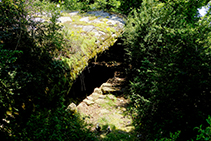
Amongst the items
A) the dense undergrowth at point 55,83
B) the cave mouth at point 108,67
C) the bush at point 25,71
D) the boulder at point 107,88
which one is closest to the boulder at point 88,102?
the cave mouth at point 108,67

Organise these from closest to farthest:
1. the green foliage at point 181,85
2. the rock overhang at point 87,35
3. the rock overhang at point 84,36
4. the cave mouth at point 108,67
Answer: the green foliage at point 181,85
the rock overhang at point 84,36
the rock overhang at point 87,35
the cave mouth at point 108,67

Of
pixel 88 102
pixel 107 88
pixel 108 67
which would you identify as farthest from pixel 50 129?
pixel 108 67

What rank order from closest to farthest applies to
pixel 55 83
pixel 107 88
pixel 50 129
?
pixel 50 129 < pixel 55 83 < pixel 107 88

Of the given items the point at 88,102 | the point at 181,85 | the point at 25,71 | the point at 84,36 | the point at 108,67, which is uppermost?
the point at 84,36

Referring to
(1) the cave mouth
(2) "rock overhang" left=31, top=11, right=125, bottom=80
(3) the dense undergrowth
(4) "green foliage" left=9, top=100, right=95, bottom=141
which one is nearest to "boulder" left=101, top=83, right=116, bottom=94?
(1) the cave mouth

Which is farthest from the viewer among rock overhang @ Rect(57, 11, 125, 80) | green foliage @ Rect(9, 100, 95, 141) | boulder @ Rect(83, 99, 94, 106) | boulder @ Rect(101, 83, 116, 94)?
boulder @ Rect(101, 83, 116, 94)

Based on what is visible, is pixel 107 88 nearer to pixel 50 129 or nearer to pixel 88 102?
pixel 88 102

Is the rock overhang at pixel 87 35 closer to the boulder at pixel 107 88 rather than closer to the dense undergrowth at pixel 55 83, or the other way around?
the dense undergrowth at pixel 55 83

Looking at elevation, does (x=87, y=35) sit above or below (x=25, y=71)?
above

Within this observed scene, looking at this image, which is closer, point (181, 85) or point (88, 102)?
point (181, 85)

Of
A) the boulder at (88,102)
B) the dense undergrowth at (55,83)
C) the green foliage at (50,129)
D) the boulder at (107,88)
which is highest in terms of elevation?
the dense undergrowth at (55,83)

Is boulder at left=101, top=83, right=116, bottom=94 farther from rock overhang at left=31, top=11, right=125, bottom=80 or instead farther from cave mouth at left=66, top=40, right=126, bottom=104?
rock overhang at left=31, top=11, right=125, bottom=80

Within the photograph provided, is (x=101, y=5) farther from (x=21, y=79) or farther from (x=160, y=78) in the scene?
(x=21, y=79)

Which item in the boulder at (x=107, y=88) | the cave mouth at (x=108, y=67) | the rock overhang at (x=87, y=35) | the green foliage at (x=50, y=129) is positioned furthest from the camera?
the boulder at (x=107, y=88)
